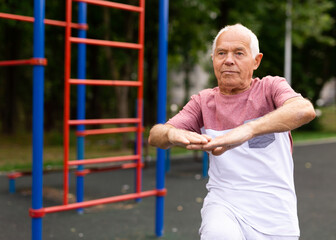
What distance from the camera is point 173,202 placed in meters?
6.42

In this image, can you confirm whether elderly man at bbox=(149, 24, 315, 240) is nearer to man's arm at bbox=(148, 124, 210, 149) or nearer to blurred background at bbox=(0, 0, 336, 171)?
man's arm at bbox=(148, 124, 210, 149)

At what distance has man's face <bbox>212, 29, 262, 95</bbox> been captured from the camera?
222 cm

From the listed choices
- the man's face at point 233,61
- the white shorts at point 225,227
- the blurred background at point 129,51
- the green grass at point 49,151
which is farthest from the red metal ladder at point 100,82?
the blurred background at point 129,51

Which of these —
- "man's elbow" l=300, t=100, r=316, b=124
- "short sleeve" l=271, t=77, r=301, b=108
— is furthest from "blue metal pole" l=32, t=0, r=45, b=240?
"man's elbow" l=300, t=100, r=316, b=124

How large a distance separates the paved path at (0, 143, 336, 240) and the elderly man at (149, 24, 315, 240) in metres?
2.69

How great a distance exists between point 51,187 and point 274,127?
5849 mm

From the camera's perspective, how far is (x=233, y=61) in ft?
7.23

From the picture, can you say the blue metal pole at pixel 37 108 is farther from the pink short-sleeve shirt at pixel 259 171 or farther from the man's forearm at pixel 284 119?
the man's forearm at pixel 284 119

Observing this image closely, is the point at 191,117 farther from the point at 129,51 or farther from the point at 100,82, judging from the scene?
the point at 129,51

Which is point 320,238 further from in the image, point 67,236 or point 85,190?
point 85,190

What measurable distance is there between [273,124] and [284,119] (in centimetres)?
5

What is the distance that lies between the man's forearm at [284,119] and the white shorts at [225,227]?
0.41 metres

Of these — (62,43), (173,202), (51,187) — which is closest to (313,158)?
(173,202)

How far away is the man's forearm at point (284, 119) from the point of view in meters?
1.93
